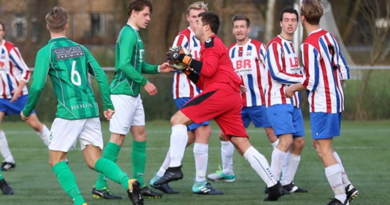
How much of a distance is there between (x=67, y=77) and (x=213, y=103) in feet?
4.75

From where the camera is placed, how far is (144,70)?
8.09 meters

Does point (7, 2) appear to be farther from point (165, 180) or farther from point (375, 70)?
point (165, 180)

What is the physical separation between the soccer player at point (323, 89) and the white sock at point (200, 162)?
5.28 feet

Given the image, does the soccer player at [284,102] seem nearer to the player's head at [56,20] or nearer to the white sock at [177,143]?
the white sock at [177,143]

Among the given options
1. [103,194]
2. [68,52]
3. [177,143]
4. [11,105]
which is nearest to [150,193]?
[103,194]

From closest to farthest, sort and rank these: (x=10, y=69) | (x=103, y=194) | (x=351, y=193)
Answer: (x=351, y=193)
(x=103, y=194)
(x=10, y=69)

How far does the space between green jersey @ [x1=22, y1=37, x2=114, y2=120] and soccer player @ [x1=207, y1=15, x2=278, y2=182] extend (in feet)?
8.85

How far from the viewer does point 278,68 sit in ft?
26.2

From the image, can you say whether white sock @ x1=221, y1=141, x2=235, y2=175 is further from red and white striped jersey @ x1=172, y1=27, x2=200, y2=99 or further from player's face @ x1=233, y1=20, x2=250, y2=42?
player's face @ x1=233, y1=20, x2=250, y2=42

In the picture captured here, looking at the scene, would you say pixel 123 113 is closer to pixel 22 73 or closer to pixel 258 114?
pixel 258 114

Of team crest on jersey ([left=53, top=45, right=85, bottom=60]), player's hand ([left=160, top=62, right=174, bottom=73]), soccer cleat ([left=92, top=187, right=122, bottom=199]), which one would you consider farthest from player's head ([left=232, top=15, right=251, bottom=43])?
team crest on jersey ([left=53, top=45, right=85, bottom=60])

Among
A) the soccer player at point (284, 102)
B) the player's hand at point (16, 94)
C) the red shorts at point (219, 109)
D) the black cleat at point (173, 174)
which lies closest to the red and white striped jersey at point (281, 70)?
the soccer player at point (284, 102)

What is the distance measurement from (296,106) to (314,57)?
1417mm

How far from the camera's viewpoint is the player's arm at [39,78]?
659cm
